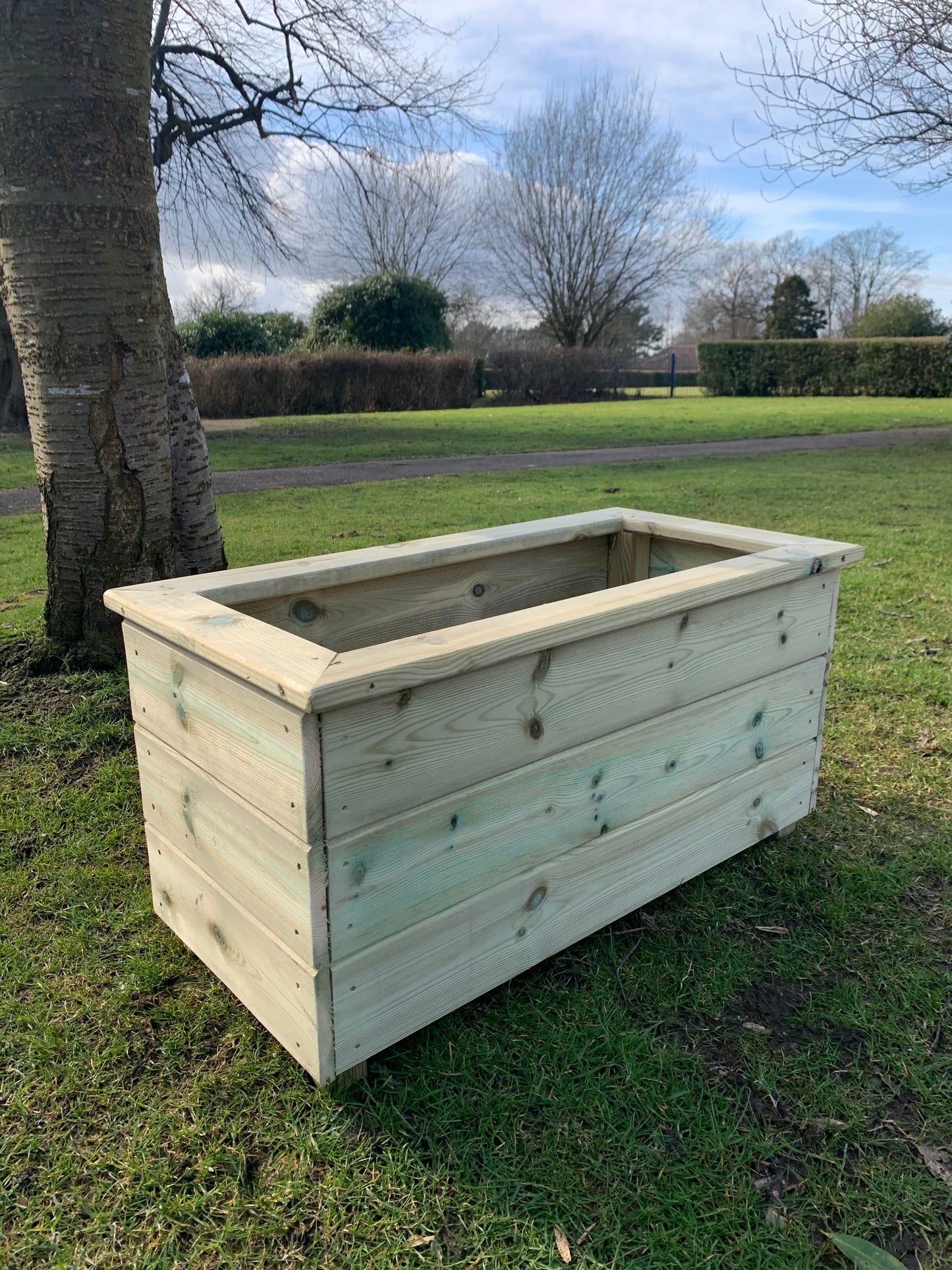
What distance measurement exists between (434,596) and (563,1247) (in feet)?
5.26

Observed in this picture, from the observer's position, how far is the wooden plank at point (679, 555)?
2.80 meters

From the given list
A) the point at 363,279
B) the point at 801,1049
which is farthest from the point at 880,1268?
the point at 363,279

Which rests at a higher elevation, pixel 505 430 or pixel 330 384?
pixel 330 384

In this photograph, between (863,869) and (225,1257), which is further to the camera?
(863,869)

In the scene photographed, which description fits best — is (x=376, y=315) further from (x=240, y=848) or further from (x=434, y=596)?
(x=240, y=848)

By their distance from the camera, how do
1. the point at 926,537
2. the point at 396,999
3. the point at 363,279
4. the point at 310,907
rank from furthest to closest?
the point at 363,279, the point at 926,537, the point at 396,999, the point at 310,907

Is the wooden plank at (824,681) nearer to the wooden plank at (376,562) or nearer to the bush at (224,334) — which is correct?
the wooden plank at (376,562)

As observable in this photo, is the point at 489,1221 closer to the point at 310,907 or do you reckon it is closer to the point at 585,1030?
the point at 585,1030

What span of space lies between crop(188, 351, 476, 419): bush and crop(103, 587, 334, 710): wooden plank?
16.9 metres

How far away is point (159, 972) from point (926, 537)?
6139 millimetres

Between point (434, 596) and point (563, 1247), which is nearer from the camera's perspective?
point (563, 1247)

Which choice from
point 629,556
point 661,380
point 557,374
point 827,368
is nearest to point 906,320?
point 827,368

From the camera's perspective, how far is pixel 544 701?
1802 millimetres

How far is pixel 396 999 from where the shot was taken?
1704 mm
